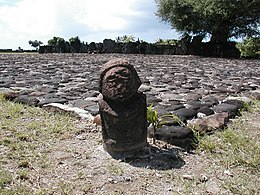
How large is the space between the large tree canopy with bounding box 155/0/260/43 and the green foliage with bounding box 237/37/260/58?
3.56 ft

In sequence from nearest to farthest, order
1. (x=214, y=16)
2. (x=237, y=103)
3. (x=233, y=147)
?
(x=233, y=147), (x=237, y=103), (x=214, y=16)

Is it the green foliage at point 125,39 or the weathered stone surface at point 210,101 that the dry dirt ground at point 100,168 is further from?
the green foliage at point 125,39

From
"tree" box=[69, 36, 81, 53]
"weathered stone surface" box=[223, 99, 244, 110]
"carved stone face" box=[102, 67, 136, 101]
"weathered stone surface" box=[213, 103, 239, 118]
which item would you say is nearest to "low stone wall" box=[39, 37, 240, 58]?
"tree" box=[69, 36, 81, 53]

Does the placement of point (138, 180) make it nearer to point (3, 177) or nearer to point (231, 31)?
point (3, 177)

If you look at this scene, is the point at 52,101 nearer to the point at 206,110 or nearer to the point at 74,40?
the point at 206,110

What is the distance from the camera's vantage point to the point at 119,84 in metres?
2.59

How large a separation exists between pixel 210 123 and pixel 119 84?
4.14 ft

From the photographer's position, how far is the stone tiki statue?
2609 mm

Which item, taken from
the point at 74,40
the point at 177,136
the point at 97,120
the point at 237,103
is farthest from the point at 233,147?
the point at 74,40

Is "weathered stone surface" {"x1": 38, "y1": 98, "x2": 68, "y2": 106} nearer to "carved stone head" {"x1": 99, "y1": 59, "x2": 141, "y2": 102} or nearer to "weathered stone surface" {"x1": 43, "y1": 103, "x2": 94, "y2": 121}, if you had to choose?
"weathered stone surface" {"x1": 43, "y1": 103, "x2": 94, "y2": 121}

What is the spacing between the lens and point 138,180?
7.70 feet

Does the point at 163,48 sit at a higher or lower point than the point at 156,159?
lower

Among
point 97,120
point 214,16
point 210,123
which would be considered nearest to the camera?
point 210,123

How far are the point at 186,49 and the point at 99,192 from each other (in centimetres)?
1875
